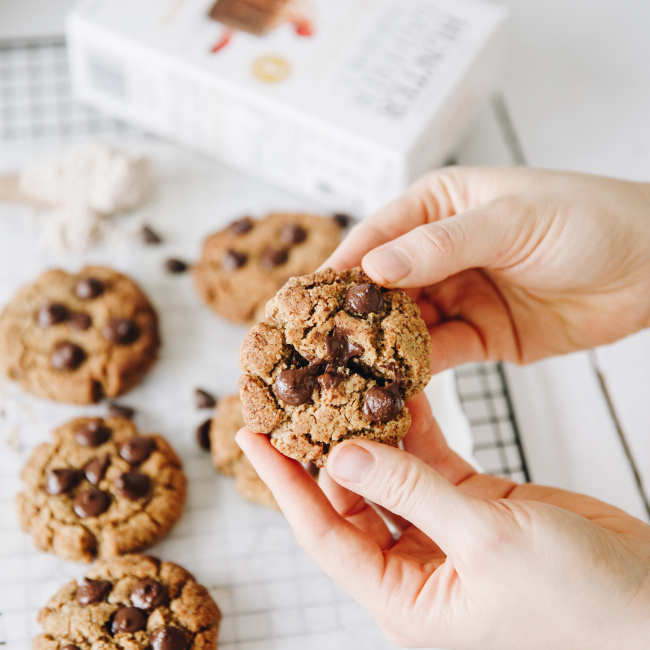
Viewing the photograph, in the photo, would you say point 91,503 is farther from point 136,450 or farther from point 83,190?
point 83,190

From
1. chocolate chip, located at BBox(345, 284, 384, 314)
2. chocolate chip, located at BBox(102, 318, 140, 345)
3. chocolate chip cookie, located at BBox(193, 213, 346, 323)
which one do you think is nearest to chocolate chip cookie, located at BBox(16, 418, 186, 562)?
chocolate chip, located at BBox(102, 318, 140, 345)

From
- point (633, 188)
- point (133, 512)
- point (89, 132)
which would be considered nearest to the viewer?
point (633, 188)

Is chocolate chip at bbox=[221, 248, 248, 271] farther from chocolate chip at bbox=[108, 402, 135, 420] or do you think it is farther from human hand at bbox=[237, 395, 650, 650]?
human hand at bbox=[237, 395, 650, 650]

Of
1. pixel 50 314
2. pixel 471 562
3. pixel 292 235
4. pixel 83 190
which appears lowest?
pixel 50 314

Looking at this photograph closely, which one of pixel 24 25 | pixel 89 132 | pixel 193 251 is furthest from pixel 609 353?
pixel 24 25

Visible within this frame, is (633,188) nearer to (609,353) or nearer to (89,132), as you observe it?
(609,353)

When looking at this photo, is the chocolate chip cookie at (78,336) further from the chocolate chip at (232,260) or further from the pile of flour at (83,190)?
the chocolate chip at (232,260)

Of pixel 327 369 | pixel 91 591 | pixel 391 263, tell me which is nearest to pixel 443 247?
pixel 391 263
